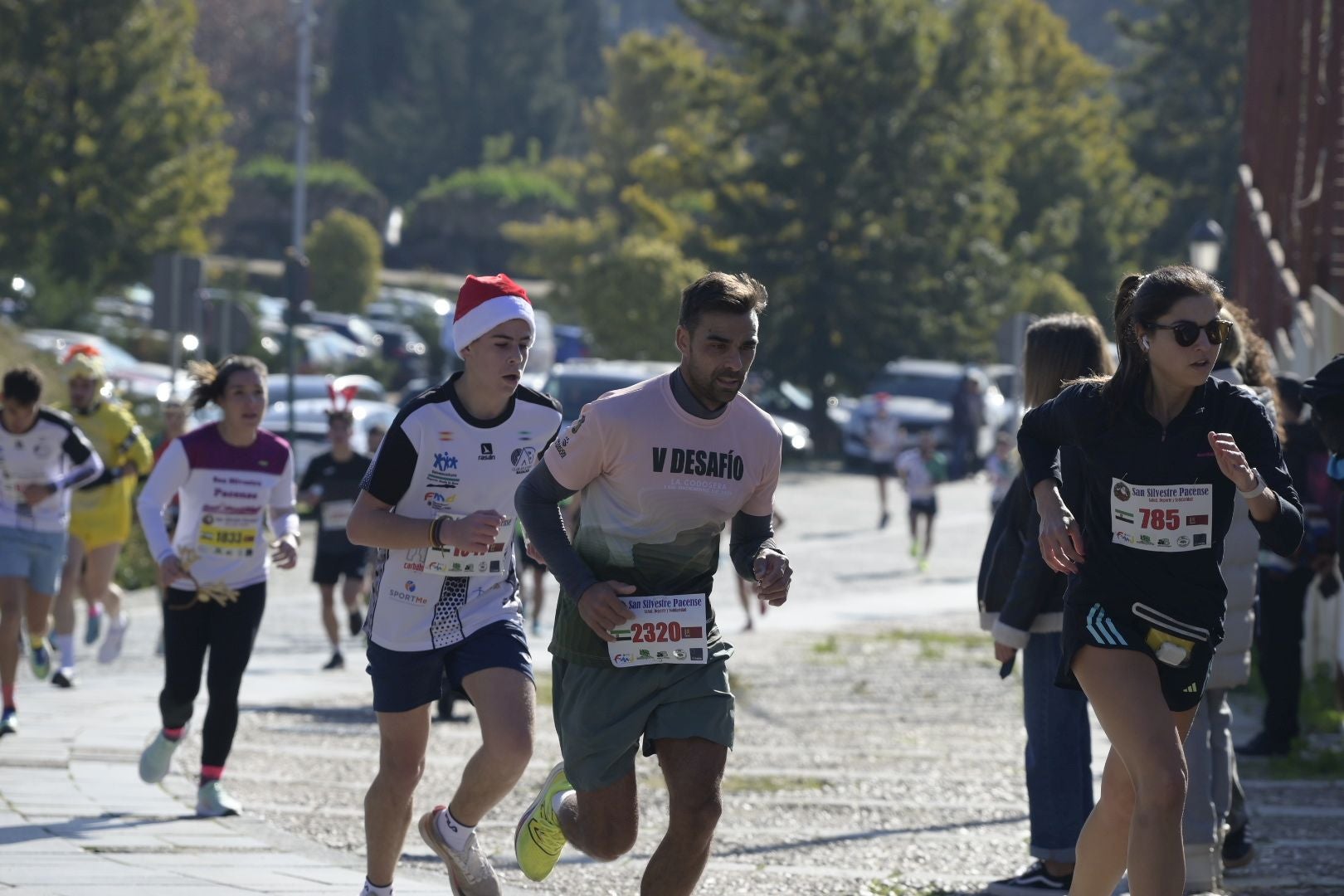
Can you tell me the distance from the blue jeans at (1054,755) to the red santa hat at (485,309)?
2041 millimetres

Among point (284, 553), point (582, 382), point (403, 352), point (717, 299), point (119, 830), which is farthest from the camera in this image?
point (403, 352)

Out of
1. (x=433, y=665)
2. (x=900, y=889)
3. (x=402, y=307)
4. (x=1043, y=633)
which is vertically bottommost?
(x=900, y=889)

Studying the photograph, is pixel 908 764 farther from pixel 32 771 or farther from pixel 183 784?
pixel 32 771

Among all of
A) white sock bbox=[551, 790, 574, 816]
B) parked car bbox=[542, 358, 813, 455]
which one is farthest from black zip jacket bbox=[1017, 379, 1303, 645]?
parked car bbox=[542, 358, 813, 455]

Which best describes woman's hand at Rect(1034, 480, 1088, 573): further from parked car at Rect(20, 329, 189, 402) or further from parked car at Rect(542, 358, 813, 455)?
parked car at Rect(20, 329, 189, 402)

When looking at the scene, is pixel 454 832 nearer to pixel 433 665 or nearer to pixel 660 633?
pixel 433 665

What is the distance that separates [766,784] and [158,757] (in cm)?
262

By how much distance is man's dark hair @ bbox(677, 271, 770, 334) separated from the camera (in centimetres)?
544

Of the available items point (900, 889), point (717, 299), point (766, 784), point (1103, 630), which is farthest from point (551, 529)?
→ point (766, 784)

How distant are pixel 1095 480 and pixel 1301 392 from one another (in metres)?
1.33

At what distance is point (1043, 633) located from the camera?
7.00m

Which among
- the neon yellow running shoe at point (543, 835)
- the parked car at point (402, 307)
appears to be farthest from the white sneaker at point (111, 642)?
the parked car at point (402, 307)

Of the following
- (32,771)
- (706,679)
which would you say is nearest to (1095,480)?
(706,679)

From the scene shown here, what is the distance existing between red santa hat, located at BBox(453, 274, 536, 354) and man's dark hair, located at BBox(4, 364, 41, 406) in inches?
206
